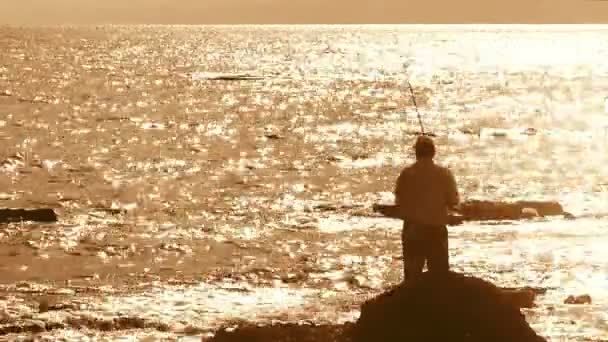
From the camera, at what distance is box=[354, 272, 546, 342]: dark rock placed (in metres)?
14.3

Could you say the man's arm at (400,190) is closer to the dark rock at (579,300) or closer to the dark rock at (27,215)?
the dark rock at (579,300)

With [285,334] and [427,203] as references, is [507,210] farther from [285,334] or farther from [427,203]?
[427,203]

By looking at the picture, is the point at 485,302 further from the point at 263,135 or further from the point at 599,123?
the point at 599,123

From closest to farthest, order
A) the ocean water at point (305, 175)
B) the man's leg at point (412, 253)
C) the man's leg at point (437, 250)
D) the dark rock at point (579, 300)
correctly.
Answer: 1. the man's leg at point (437, 250)
2. the man's leg at point (412, 253)
3. the dark rock at point (579, 300)
4. the ocean water at point (305, 175)

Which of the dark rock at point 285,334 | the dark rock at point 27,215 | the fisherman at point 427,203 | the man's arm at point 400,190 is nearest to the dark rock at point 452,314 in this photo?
the fisherman at point 427,203

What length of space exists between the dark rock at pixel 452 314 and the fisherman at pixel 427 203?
0.33 metres

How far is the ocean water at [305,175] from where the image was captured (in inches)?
920

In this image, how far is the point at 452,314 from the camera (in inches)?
564

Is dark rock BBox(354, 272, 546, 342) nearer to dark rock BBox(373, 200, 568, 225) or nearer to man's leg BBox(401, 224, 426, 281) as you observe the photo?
man's leg BBox(401, 224, 426, 281)

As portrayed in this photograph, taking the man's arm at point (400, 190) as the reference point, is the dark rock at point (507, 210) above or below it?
above

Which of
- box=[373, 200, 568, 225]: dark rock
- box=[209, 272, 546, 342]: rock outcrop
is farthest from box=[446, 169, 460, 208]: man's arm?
box=[373, 200, 568, 225]: dark rock

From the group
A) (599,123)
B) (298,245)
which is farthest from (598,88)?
(298,245)

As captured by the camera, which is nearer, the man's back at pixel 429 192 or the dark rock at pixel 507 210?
the man's back at pixel 429 192

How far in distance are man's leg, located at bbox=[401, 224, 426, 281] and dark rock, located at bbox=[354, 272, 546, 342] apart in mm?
372
